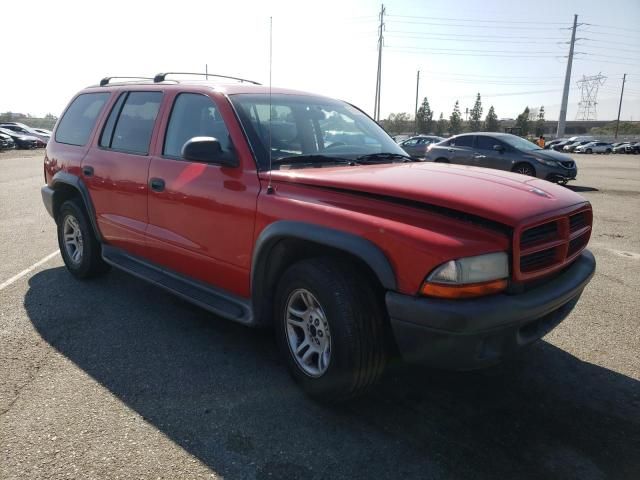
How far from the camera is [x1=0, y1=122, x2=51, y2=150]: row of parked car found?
1201 inches

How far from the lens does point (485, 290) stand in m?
2.35

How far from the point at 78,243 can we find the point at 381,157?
3373mm

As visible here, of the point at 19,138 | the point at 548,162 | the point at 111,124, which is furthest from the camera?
the point at 19,138

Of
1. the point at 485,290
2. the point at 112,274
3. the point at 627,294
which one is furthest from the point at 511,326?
the point at 112,274

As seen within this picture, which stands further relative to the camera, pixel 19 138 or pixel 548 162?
pixel 19 138

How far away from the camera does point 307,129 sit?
12.1 feet

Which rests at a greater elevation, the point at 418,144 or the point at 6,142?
the point at 418,144

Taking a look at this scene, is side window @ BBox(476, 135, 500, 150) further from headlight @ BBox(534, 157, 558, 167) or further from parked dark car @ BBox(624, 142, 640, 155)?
parked dark car @ BBox(624, 142, 640, 155)

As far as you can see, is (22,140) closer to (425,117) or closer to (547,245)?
(547,245)

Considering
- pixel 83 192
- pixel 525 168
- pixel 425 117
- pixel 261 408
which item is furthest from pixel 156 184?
pixel 425 117

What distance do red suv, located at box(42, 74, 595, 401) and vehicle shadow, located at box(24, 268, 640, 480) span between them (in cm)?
29

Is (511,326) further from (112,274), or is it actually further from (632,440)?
(112,274)

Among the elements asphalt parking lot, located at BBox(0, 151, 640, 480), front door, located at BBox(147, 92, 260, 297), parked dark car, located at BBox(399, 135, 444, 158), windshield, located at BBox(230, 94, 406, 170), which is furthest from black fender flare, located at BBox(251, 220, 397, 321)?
parked dark car, located at BBox(399, 135, 444, 158)

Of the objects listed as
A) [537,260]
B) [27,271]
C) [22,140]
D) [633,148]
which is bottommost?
[27,271]
